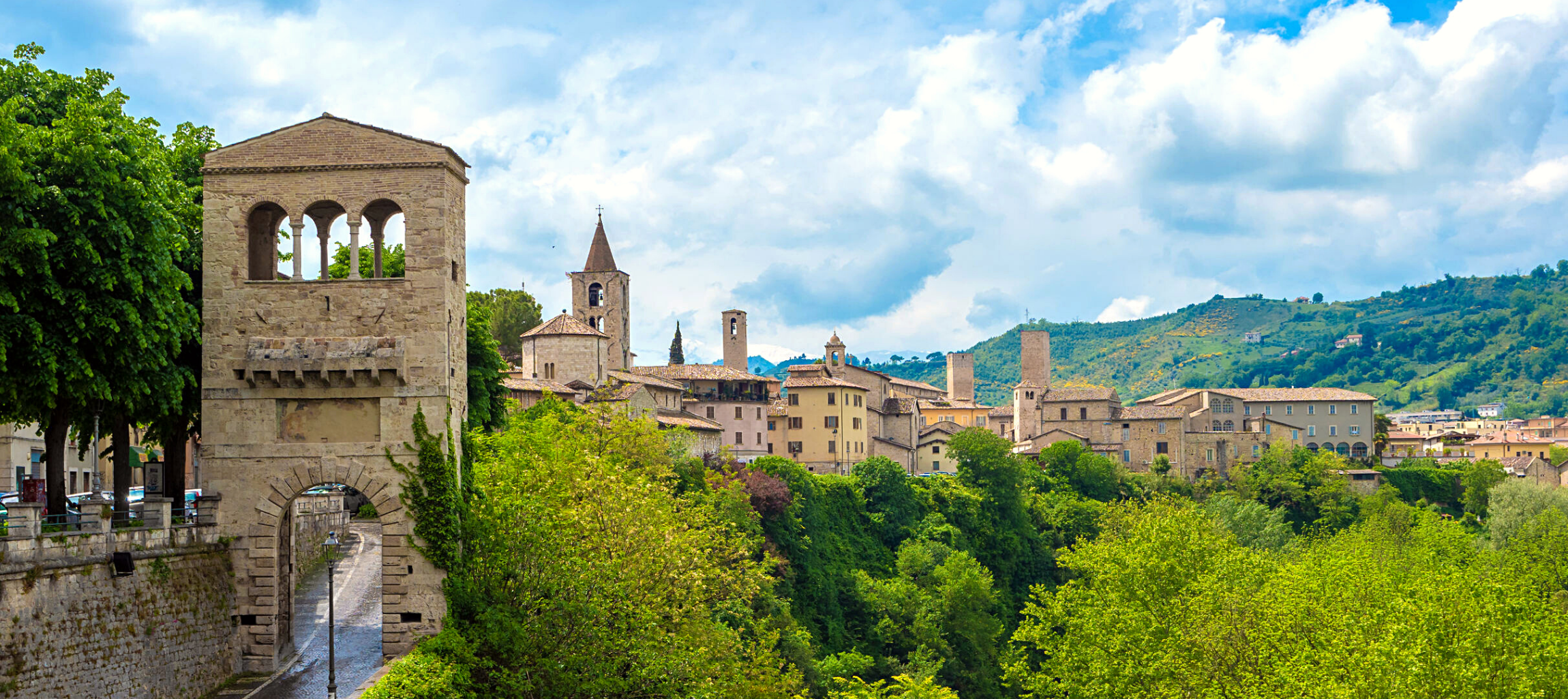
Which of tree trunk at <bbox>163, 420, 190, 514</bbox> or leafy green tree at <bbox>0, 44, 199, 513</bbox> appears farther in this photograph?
tree trunk at <bbox>163, 420, 190, 514</bbox>

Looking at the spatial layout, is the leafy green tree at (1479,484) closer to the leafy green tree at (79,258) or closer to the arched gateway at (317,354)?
the arched gateway at (317,354)

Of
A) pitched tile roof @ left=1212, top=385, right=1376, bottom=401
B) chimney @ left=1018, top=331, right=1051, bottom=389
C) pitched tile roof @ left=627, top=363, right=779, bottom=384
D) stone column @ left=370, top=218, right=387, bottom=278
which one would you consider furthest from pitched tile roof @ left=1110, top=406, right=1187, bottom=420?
stone column @ left=370, top=218, right=387, bottom=278

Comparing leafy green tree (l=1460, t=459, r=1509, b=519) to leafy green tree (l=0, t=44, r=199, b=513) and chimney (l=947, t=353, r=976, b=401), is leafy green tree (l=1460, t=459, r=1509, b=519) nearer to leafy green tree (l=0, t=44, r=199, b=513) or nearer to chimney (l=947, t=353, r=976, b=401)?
chimney (l=947, t=353, r=976, b=401)

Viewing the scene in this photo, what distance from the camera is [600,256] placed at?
110688 mm

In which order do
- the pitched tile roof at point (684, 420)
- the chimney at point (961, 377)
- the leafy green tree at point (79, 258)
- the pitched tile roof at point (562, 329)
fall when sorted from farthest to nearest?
the chimney at point (961, 377) → the pitched tile roof at point (562, 329) → the pitched tile roof at point (684, 420) → the leafy green tree at point (79, 258)

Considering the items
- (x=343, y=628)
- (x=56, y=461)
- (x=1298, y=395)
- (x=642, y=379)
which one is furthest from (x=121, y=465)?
(x=1298, y=395)

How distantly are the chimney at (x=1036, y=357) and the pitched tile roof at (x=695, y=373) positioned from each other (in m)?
43.3

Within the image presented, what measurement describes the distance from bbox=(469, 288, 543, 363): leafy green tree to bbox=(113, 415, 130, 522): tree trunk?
2292 inches

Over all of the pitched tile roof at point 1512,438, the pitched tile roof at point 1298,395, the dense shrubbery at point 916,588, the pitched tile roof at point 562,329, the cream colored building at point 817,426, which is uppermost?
the pitched tile roof at point 562,329

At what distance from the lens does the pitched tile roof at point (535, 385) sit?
234 feet

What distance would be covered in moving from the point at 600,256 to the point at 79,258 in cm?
8671

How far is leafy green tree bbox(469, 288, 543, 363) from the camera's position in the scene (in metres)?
91.0

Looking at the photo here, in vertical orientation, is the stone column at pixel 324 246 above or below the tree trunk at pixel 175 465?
above

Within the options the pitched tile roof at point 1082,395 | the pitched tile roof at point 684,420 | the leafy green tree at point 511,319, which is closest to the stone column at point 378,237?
the pitched tile roof at point 684,420
